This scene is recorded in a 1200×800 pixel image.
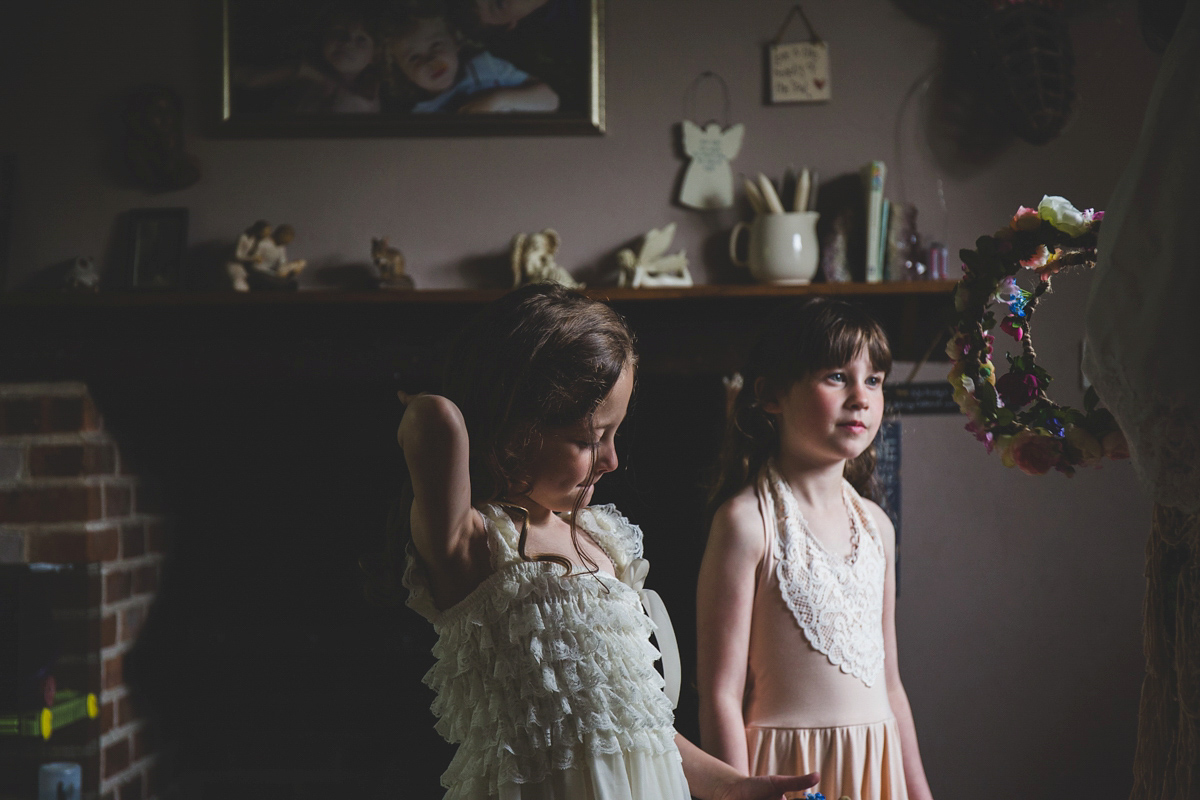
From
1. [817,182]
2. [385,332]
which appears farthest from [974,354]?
[385,332]

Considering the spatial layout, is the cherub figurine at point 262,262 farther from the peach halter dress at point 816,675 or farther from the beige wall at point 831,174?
the peach halter dress at point 816,675

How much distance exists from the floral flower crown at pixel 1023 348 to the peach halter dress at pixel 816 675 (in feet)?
1.41

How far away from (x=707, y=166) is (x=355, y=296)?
796 mm

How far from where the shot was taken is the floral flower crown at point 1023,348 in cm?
69

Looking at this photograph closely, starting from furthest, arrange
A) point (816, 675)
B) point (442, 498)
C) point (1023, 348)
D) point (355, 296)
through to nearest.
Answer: point (355, 296), point (816, 675), point (1023, 348), point (442, 498)

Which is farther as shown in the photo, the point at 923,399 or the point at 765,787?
the point at 923,399

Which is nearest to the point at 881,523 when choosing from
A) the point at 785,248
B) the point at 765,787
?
the point at 765,787

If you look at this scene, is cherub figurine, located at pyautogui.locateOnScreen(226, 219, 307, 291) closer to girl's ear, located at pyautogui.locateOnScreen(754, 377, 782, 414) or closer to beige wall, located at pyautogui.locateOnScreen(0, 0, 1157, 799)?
beige wall, located at pyautogui.locateOnScreen(0, 0, 1157, 799)

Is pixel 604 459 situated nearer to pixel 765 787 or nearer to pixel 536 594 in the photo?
pixel 536 594

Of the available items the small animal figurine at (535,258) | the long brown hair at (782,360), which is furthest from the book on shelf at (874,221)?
the small animal figurine at (535,258)

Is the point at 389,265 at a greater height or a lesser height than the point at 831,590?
greater

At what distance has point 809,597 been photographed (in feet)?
3.77

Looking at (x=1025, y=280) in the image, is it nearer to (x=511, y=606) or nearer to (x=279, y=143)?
(x=511, y=606)

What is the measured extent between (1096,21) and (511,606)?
6.16ft
